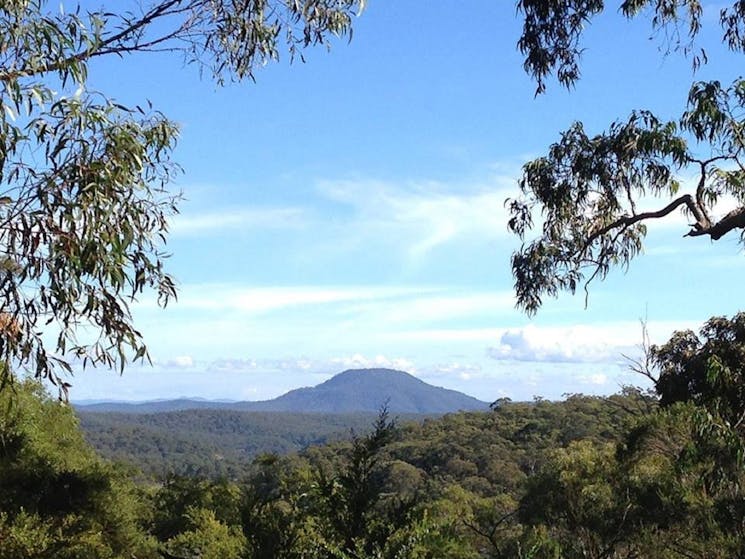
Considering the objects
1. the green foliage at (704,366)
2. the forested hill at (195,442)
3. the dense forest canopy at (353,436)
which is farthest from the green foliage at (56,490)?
the forested hill at (195,442)

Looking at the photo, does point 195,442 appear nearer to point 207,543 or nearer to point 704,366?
point 207,543

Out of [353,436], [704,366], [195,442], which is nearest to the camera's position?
[353,436]

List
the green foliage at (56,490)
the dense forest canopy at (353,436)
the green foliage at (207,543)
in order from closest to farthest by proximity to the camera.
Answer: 1. the dense forest canopy at (353,436)
2. the green foliage at (56,490)
3. the green foliage at (207,543)

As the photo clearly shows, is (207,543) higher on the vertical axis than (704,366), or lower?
lower

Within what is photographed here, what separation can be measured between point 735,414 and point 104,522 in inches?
336

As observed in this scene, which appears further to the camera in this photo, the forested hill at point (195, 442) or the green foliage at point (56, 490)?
the forested hill at point (195, 442)

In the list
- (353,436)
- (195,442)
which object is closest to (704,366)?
(353,436)

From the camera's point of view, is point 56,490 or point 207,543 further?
point 207,543

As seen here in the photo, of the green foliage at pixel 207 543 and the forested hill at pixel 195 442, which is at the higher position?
the green foliage at pixel 207 543

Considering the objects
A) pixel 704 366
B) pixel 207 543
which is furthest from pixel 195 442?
pixel 704 366


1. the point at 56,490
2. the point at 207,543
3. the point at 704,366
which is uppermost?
the point at 704,366

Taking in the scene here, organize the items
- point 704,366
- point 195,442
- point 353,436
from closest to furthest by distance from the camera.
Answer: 1. point 353,436
2. point 704,366
3. point 195,442

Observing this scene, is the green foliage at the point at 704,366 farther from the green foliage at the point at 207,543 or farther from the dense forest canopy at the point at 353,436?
the green foliage at the point at 207,543

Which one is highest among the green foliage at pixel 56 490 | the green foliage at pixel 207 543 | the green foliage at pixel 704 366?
the green foliage at pixel 704 366
